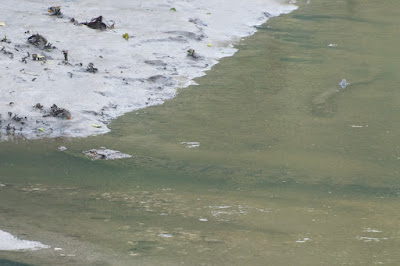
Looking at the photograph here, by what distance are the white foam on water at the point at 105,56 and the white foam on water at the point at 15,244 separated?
2148 millimetres

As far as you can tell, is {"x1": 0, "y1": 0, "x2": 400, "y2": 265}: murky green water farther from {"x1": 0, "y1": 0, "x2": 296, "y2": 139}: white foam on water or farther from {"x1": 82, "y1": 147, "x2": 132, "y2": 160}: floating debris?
{"x1": 0, "y1": 0, "x2": 296, "y2": 139}: white foam on water

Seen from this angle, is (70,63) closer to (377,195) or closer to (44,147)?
(44,147)

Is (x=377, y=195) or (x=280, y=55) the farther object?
(x=280, y=55)

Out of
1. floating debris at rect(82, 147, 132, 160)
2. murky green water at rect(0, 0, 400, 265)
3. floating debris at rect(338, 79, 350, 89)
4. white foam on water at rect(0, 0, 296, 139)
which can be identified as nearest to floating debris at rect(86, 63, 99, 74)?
white foam on water at rect(0, 0, 296, 139)

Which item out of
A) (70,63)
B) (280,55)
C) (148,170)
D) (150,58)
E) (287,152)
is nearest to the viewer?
(148,170)

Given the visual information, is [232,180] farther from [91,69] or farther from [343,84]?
[343,84]

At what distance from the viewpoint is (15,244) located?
155 inches

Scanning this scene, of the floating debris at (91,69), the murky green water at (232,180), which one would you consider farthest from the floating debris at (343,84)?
the floating debris at (91,69)

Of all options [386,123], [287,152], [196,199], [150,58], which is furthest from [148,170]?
[150,58]

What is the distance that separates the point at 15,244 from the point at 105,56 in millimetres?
4513

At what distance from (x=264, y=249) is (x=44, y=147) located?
8.24 feet

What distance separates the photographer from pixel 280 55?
9234 millimetres

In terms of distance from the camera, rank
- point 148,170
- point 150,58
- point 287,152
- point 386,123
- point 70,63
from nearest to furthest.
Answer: point 148,170, point 287,152, point 386,123, point 70,63, point 150,58

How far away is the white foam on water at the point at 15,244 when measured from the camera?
389 centimetres
